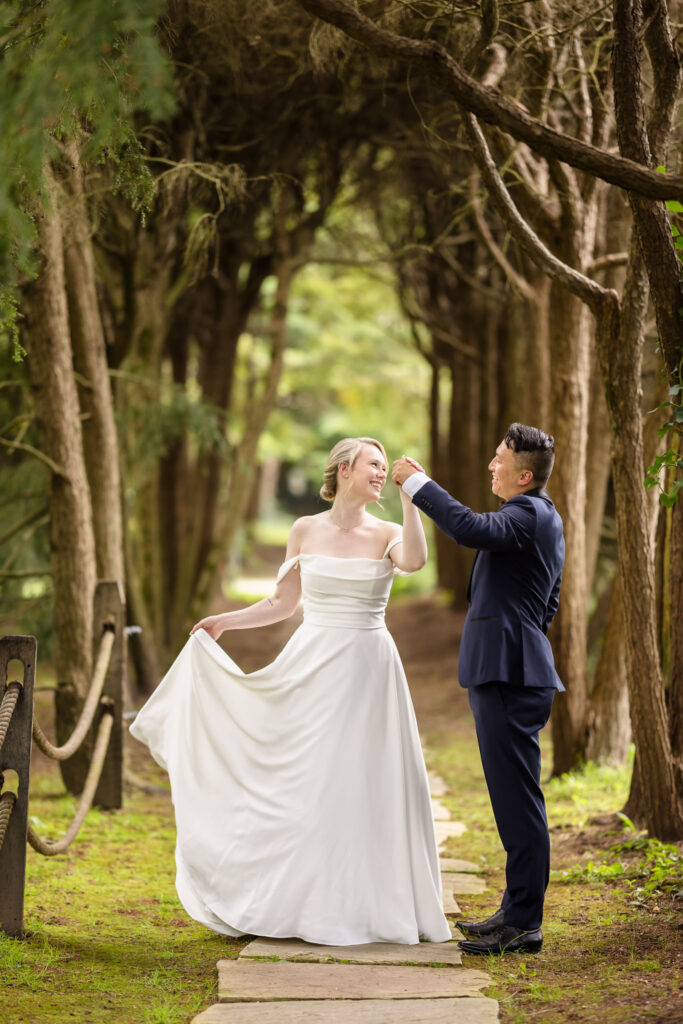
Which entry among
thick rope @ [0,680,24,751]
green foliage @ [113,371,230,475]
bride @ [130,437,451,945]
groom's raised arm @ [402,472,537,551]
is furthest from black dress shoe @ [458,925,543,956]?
green foliage @ [113,371,230,475]

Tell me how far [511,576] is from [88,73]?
2.45 meters

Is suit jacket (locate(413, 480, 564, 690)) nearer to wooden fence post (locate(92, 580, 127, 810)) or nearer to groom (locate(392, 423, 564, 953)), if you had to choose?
groom (locate(392, 423, 564, 953))

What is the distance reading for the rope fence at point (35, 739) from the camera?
4527 mm

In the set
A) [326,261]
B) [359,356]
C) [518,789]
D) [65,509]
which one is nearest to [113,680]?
[65,509]

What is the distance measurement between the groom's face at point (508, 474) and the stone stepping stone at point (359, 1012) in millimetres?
1951

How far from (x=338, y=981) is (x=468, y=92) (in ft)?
10.8

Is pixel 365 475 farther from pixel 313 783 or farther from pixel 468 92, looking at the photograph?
pixel 468 92

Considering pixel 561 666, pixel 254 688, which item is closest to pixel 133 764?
pixel 561 666

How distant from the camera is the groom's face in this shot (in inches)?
177

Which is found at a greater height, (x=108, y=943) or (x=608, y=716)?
(x=608, y=716)

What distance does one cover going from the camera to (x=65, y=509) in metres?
7.53

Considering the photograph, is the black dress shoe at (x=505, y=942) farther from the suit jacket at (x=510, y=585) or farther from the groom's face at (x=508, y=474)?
the groom's face at (x=508, y=474)

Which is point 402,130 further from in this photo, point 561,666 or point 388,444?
point 388,444

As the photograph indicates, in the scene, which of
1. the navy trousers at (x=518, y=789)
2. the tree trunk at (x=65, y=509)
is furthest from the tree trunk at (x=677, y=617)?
the tree trunk at (x=65, y=509)
